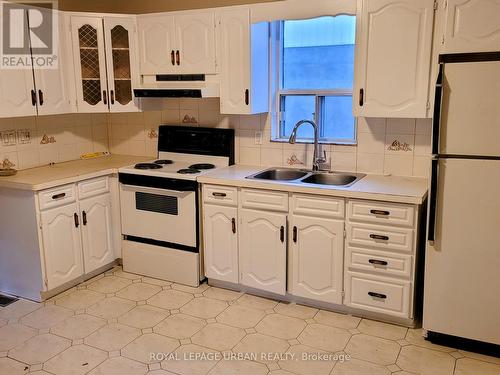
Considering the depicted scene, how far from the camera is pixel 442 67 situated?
2.43m

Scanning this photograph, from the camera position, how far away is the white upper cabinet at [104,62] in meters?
3.70

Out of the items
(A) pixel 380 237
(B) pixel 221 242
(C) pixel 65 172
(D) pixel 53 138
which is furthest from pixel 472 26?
(D) pixel 53 138

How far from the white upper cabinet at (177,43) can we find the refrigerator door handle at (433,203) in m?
1.82

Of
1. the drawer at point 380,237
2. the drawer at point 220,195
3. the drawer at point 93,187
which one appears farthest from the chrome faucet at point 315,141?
the drawer at point 93,187

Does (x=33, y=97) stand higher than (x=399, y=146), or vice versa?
(x=33, y=97)

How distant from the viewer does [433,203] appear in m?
2.57

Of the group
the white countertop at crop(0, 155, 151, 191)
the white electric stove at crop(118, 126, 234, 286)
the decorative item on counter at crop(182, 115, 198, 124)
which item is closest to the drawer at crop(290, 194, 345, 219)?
the white electric stove at crop(118, 126, 234, 286)

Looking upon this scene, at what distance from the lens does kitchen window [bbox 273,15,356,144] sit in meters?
3.47

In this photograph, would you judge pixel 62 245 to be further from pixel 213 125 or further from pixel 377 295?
pixel 377 295

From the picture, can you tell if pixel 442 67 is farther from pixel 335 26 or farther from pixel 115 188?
pixel 115 188

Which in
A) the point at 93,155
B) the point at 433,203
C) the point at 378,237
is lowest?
the point at 378,237

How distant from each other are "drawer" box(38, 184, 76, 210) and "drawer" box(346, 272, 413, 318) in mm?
2090

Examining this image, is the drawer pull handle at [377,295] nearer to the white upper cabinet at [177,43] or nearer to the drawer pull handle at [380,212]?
the drawer pull handle at [380,212]

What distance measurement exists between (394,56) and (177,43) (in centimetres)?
168
